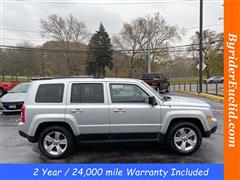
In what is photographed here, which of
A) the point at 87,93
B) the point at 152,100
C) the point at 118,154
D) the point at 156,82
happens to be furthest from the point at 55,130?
the point at 156,82

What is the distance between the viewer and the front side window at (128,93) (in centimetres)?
455

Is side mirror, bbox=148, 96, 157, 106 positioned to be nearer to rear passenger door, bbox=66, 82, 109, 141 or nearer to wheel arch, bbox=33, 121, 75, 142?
rear passenger door, bbox=66, 82, 109, 141

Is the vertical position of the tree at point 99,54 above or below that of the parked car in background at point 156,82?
above

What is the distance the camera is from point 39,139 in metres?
4.39

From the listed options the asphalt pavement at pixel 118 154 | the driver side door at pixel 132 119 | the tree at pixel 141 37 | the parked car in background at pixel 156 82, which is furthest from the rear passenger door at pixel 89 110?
the tree at pixel 141 37

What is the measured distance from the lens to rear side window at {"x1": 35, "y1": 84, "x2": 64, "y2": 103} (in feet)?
14.5

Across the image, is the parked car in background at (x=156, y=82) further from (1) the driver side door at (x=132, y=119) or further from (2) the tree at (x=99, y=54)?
(2) the tree at (x=99, y=54)

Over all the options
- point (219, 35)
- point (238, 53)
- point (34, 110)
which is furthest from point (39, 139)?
point (219, 35)

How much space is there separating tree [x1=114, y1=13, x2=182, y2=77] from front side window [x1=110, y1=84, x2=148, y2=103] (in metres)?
39.0

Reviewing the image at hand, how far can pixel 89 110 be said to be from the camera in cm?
438

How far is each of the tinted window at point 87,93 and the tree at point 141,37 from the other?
128 feet

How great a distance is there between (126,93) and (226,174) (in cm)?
249

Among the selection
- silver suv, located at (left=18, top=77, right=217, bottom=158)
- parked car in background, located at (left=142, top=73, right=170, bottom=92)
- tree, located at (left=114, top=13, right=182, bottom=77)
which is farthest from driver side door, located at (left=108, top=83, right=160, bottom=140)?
tree, located at (left=114, top=13, right=182, bottom=77)

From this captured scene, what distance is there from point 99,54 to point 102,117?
42710mm
